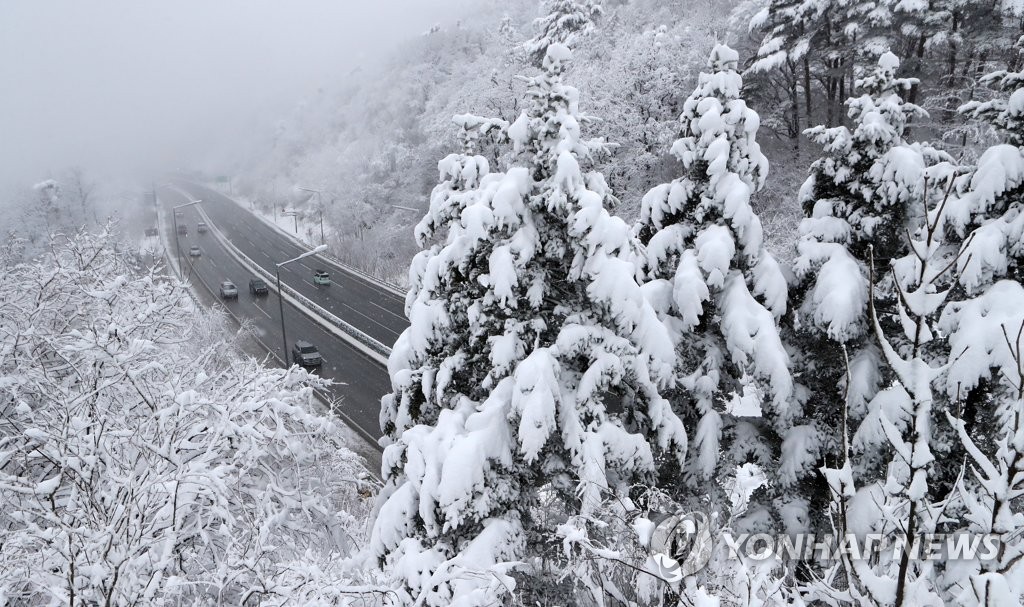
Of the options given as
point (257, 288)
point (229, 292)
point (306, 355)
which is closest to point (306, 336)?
point (306, 355)

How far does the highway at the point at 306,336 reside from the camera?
2811cm

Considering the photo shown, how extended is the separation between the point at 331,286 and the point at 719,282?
4191 cm

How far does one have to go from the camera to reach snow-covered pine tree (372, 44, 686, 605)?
26.5 ft

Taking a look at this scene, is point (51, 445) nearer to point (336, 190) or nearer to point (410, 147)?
point (410, 147)

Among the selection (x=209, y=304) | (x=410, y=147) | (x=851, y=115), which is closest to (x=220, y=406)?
(x=851, y=115)

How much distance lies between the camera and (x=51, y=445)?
6840 millimetres

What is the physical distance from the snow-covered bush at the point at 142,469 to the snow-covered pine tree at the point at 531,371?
1.66 metres

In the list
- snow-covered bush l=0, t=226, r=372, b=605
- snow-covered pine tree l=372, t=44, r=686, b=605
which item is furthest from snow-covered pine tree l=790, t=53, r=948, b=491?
snow-covered bush l=0, t=226, r=372, b=605

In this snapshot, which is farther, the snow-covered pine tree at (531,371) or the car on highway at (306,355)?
the car on highway at (306,355)

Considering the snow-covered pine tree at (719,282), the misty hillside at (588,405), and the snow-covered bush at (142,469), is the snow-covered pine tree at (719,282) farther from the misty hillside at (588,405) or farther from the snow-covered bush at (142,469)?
the snow-covered bush at (142,469)

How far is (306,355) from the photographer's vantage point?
104ft

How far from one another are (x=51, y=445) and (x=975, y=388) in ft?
38.5

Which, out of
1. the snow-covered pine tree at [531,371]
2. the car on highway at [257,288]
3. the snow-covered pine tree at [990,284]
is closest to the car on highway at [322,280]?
the car on highway at [257,288]

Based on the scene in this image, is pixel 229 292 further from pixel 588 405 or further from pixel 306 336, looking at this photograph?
pixel 588 405
